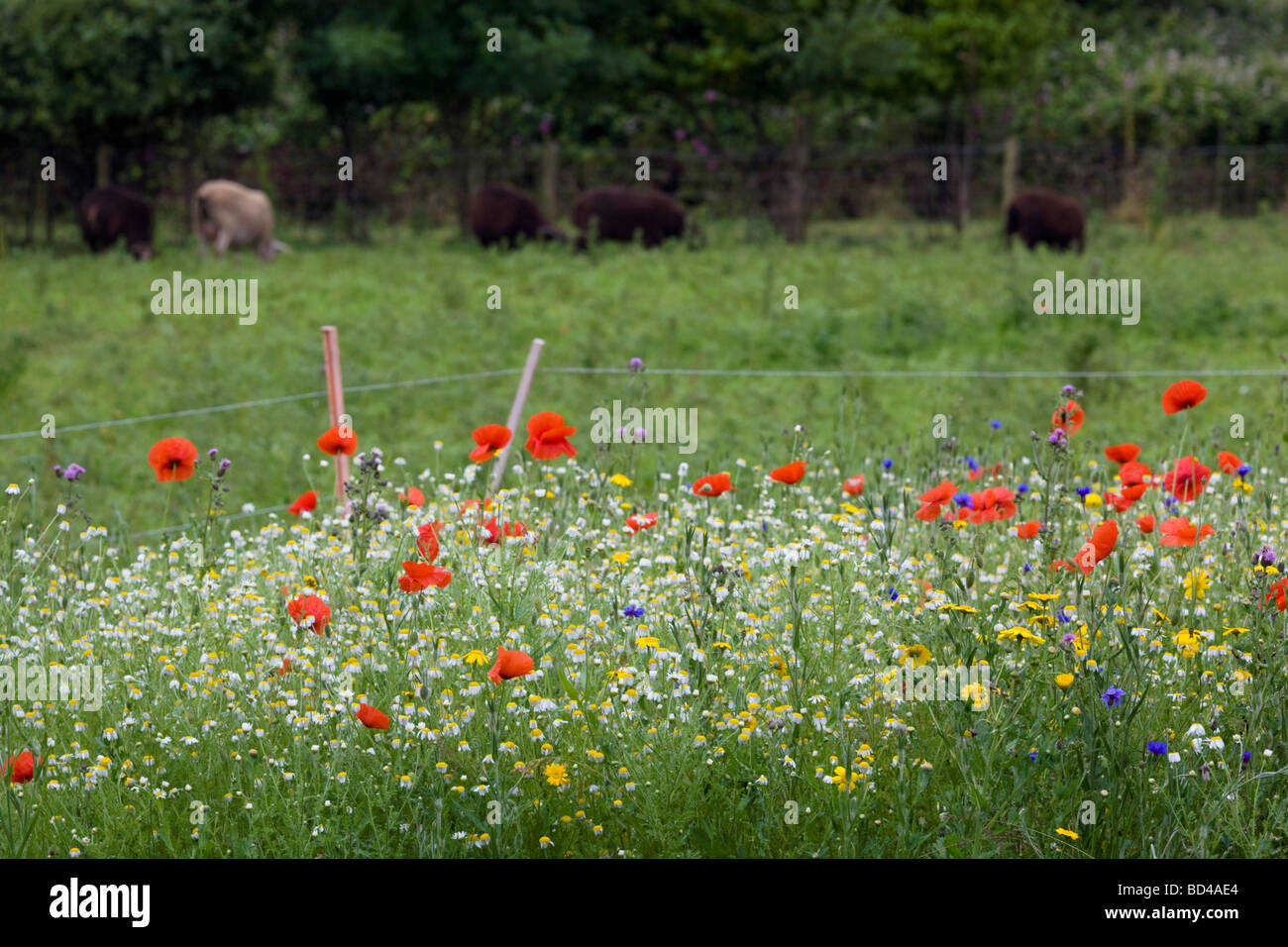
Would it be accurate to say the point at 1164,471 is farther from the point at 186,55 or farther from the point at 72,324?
the point at 186,55

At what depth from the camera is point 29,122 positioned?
20797 millimetres

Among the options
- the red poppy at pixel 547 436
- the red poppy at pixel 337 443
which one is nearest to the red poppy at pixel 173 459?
the red poppy at pixel 337 443

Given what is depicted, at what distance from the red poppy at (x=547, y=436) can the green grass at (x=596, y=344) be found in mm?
990

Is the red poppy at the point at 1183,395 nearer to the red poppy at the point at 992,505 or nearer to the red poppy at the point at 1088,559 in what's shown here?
the red poppy at the point at 992,505

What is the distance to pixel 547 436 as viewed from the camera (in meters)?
4.62

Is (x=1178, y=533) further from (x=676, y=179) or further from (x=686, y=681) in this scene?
(x=676, y=179)

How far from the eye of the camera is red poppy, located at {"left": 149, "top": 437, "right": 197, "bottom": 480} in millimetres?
4676

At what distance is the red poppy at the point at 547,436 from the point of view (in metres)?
4.56

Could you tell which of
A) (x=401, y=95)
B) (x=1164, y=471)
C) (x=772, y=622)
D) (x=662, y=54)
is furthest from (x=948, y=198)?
(x=772, y=622)

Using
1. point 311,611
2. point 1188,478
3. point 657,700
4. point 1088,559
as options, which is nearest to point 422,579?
point 311,611

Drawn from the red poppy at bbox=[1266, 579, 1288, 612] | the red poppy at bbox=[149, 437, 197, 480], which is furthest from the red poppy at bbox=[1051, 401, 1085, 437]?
the red poppy at bbox=[149, 437, 197, 480]

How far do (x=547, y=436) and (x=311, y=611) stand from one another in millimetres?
1006
